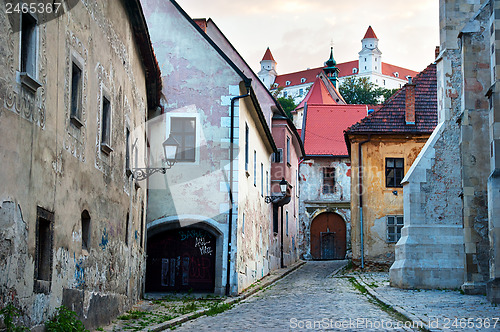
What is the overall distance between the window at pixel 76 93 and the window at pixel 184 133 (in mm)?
10011

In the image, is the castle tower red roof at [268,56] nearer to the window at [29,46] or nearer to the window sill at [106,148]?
the window sill at [106,148]

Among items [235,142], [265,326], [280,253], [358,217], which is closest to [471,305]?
[265,326]

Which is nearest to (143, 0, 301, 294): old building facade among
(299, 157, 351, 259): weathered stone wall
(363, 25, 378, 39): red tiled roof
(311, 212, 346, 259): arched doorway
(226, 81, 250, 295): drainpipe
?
(226, 81, 250, 295): drainpipe

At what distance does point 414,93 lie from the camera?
105 ft

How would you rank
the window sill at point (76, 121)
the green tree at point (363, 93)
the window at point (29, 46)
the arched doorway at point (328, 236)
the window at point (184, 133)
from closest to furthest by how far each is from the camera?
the window at point (29, 46), the window sill at point (76, 121), the window at point (184, 133), the arched doorway at point (328, 236), the green tree at point (363, 93)

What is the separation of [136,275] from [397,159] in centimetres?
1845

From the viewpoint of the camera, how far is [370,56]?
6639 inches

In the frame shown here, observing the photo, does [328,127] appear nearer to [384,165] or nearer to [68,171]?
[384,165]

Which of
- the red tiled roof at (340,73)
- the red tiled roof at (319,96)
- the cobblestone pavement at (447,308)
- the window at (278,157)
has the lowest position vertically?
the cobblestone pavement at (447,308)

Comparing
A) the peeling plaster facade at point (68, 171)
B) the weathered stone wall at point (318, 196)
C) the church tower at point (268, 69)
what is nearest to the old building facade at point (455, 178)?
the peeling plaster facade at point (68, 171)

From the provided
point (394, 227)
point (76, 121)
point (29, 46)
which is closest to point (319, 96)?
point (394, 227)

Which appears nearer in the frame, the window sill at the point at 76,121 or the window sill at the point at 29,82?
the window sill at the point at 29,82

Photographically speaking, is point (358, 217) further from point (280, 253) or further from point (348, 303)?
point (348, 303)

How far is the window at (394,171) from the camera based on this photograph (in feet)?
105
